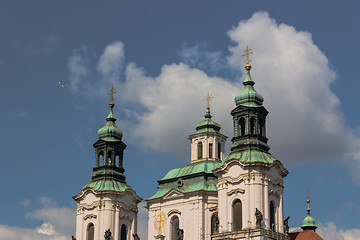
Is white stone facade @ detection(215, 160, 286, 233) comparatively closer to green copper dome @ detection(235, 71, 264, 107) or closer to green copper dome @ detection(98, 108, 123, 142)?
green copper dome @ detection(235, 71, 264, 107)

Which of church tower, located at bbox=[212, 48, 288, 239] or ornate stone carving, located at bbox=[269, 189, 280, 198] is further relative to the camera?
ornate stone carving, located at bbox=[269, 189, 280, 198]

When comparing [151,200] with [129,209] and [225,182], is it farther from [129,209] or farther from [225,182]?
[225,182]

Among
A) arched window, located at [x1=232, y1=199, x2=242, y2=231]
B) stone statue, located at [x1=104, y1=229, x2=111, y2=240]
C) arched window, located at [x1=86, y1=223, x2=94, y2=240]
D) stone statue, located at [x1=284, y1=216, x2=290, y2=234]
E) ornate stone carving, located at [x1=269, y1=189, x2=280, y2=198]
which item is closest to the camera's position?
arched window, located at [x1=232, y1=199, x2=242, y2=231]

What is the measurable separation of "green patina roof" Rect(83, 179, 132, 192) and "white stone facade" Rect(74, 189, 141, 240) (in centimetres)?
48

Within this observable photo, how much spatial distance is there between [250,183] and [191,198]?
23.4 ft

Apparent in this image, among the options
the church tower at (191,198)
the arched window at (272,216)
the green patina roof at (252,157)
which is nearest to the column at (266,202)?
the arched window at (272,216)

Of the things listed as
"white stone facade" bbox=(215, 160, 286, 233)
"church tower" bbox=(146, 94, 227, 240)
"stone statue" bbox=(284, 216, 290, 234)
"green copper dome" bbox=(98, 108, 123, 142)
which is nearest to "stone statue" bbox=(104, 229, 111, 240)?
"church tower" bbox=(146, 94, 227, 240)

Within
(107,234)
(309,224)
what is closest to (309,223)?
(309,224)

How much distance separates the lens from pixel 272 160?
215ft

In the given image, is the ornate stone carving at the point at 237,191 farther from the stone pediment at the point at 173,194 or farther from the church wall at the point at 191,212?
the stone pediment at the point at 173,194

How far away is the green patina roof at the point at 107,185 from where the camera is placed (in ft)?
242

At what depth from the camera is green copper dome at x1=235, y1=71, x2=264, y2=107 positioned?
68312mm

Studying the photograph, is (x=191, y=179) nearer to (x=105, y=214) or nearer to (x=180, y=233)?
(x=180, y=233)

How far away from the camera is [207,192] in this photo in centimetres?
6856
